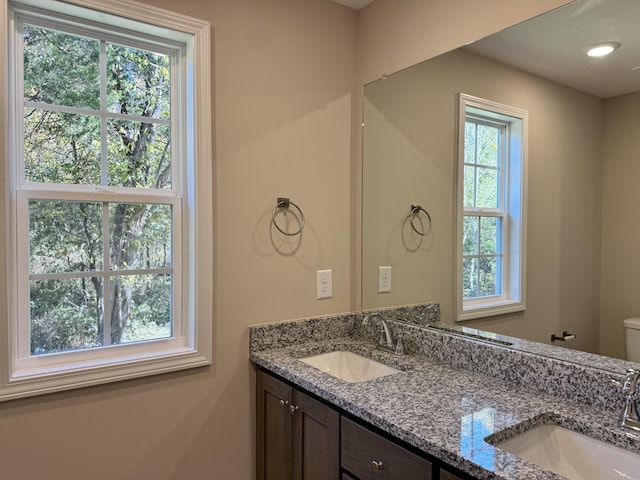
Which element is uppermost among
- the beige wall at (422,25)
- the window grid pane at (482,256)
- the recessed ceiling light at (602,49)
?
the beige wall at (422,25)

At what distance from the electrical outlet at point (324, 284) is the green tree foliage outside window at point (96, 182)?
2.17 ft

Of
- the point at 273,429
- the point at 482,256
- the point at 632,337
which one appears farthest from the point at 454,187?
the point at 273,429

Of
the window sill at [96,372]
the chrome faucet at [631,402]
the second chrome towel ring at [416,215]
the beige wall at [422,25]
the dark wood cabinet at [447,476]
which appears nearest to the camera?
the dark wood cabinet at [447,476]

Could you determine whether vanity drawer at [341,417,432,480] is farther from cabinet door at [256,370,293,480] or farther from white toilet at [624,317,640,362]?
white toilet at [624,317,640,362]

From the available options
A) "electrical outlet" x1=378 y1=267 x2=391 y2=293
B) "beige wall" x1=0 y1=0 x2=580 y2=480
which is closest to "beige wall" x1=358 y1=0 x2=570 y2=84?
"beige wall" x1=0 y1=0 x2=580 y2=480

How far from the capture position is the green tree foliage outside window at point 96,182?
58.5 inches

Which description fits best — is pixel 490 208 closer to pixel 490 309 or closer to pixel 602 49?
pixel 490 309

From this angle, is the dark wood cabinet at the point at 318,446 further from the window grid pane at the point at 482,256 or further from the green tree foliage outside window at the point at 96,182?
the window grid pane at the point at 482,256

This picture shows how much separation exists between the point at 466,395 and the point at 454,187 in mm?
874

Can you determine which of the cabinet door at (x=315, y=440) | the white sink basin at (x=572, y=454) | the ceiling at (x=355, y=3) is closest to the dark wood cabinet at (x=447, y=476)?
the white sink basin at (x=572, y=454)

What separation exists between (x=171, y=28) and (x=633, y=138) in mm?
1592

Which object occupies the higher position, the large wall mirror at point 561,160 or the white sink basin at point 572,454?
the large wall mirror at point 561,160

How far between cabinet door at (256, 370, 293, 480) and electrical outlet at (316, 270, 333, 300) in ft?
1.51

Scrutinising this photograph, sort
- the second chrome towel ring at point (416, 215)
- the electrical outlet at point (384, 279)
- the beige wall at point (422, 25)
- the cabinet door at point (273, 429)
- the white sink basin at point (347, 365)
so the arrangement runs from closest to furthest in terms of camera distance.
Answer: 1. the beige wall at point (422, 25)
2. the cabinet door at point (273, 429)
3. the white sink basin at point (347, 365)
4. the second chrome towel ring at point (416, 215)
5. the electrical outlet at point (384, 279)
